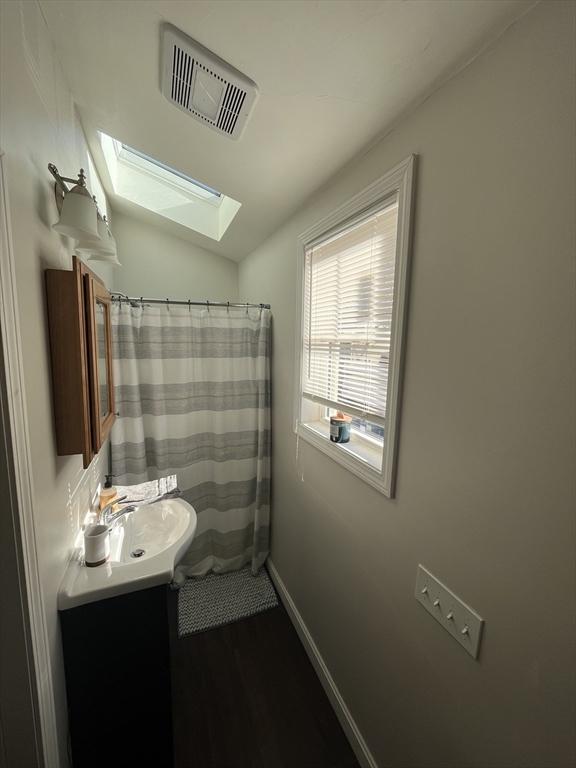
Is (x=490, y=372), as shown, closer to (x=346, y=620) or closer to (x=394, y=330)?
(x=394, y=330)

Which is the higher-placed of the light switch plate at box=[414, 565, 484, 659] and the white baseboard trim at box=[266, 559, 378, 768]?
the light switch plate at box=[414, 565, 484, 659]

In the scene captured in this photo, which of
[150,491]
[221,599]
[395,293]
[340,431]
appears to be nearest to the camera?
[395,293]

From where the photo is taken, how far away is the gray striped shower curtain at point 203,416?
188cm

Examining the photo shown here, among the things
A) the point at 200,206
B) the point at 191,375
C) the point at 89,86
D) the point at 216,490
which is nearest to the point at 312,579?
the point at 216,490

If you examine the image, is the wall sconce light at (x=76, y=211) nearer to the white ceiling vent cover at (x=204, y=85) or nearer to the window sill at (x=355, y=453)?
the white ceiling vent cover at (x=204, y=85)

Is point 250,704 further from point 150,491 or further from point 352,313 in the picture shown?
point 352,313

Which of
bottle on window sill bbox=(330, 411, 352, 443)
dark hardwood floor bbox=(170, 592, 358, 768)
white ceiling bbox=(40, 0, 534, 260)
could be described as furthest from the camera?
bottle on window sill bbox=(330, 411, 352, 443)

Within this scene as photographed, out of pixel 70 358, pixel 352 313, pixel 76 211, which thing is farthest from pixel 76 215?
pixel 352 313

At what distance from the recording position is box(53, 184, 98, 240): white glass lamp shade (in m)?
0.91

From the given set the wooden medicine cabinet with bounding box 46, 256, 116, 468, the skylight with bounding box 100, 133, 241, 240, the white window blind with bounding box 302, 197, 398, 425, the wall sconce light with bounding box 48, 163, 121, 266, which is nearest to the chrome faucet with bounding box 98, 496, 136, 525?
Result: the wooden medicine cabinet with bounding box 46, 256, 116, 468

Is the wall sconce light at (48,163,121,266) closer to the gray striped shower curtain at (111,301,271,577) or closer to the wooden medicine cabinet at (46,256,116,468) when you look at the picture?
the wooden medicine cabinet at (46,256,116,468)

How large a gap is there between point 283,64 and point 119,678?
2027mm

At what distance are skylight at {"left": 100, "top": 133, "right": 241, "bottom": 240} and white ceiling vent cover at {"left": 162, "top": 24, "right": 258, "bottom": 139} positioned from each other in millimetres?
862

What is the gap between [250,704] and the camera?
4.76 feet
